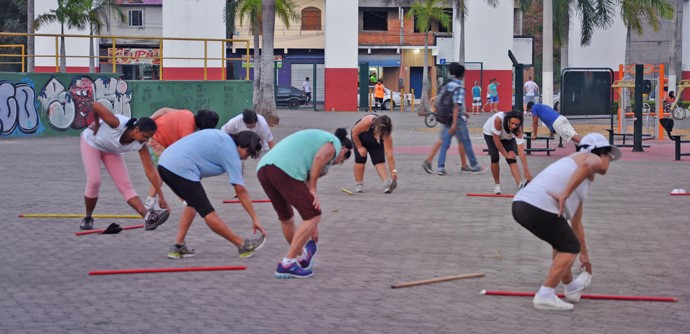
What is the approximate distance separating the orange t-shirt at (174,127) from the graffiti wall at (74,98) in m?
15.4

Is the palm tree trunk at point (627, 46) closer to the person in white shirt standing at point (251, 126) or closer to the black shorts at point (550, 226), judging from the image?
the person in white shirt standing at point (251, 126)

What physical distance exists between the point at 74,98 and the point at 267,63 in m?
6.67

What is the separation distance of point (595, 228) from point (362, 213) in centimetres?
292

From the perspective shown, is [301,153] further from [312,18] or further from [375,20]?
[375,20]

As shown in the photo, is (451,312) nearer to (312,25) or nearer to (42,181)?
(42,181)

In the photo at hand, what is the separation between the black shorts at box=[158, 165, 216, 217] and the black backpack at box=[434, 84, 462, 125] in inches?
363

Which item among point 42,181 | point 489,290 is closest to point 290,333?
point 489,290

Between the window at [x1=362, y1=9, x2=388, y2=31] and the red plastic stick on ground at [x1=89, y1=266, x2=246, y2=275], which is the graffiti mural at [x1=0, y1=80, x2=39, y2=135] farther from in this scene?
the window at [x1=362, y1=9, x2=388, y2=31]

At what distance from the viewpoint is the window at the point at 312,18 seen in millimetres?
70062

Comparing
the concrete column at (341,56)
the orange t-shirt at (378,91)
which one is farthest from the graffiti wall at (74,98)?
the concrete column at (341,56)

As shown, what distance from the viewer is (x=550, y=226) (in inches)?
315

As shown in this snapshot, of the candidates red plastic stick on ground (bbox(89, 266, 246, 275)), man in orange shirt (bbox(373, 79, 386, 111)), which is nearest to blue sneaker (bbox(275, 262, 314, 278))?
red plastic stick on ground (bbox(89, 266, 246, 275))

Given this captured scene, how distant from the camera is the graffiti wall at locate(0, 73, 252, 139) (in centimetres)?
2952

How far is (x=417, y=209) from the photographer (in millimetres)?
14266
